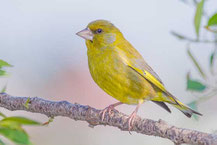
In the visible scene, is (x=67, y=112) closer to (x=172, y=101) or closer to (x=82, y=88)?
(x=172, y=101)

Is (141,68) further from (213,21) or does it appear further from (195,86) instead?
(213,21)

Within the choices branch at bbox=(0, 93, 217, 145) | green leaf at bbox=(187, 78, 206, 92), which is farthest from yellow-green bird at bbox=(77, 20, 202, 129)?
green leaf at bbox=(187, 78, 206, 92)

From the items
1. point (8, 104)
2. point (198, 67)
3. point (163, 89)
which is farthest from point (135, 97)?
point (198, 67)

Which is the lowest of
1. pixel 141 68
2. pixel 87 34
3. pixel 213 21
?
pixel 213 21

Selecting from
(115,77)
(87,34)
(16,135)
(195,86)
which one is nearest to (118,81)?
(115,77)

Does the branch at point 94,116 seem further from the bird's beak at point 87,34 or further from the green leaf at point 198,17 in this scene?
the bird's beak at point 87,34

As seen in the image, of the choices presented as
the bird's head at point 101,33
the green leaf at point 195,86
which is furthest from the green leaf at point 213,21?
the bird's head at point 101,33
